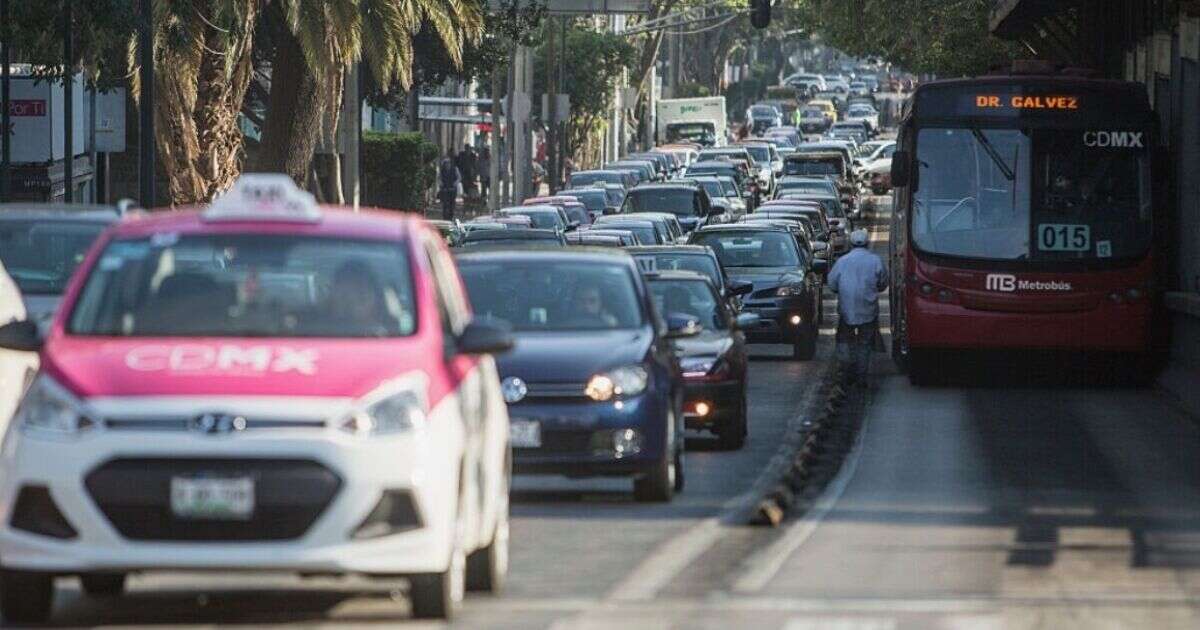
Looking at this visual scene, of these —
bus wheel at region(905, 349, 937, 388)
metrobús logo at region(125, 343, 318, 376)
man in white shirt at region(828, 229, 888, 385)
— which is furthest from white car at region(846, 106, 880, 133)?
metrobús logo at region(125, 343, 318, 376)

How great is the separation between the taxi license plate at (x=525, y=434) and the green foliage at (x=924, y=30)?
3380cm

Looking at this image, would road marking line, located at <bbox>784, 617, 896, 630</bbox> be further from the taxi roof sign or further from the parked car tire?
the parked car tire

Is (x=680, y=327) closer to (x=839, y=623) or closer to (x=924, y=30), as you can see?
(x=839, y=623)

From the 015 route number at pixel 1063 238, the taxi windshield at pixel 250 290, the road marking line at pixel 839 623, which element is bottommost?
the road marking line at pixel 839 623

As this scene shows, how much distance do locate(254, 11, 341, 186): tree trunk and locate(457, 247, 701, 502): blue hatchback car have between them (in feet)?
77.5

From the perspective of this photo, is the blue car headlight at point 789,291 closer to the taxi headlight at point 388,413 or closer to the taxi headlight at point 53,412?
the taxi headlight at point 388,413

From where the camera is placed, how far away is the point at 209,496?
1018 centimetres

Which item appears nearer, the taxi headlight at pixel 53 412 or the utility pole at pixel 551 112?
the taxi headlight at pixel 53 412

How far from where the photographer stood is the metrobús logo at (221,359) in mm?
10406

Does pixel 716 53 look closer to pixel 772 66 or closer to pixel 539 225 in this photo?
pixel 772 66

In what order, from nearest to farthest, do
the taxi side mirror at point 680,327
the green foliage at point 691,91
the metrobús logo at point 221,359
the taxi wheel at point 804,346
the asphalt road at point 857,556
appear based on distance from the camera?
the metrobús logo at point 221,359 < the asphalt road at point 857,556 < the taxi side mirror at point 680,327 < the taxi wheel at point 804,346 < the green foliage at point 691,91

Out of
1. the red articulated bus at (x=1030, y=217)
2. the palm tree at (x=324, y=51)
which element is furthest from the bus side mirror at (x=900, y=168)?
the palm tree at (x=324, y=51)

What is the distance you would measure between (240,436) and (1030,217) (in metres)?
19.2

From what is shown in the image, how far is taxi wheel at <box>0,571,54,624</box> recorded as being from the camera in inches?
411
